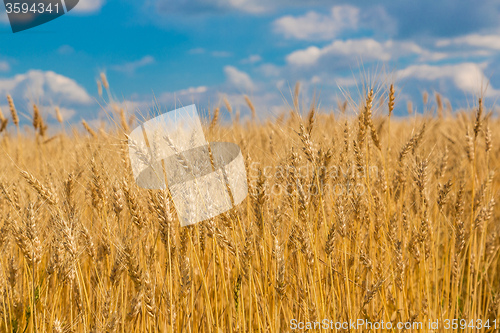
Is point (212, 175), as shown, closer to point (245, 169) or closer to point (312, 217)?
point (245, 169)

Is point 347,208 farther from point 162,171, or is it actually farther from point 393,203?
point 162,171

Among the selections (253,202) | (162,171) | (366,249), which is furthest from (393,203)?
(162,171)

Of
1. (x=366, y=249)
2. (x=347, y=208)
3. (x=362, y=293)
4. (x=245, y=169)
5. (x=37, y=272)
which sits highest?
(x=245, y=169)

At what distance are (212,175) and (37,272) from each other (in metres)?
1.34

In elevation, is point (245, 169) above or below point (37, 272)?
above

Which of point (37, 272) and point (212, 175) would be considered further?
point (37, 272)

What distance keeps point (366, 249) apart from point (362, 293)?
0.96 feet

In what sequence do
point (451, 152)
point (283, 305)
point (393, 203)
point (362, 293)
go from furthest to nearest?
point (451, 152) < point (393, 203) < point (362, 293) < point (283, 305)

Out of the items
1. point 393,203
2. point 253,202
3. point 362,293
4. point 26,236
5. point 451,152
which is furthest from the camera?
point 451,152

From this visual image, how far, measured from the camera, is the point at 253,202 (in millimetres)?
1874

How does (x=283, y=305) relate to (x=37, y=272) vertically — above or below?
below

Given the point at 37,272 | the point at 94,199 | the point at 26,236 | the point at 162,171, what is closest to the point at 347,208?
the point at 162,171

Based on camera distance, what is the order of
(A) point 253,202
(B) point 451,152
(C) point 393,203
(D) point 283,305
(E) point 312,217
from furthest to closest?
(B) point 451,152 < (C) point 393,203 < (D) point 283,305 < (E) point 312,217 < (A) point 253,202

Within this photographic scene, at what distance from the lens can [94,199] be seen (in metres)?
2.11
